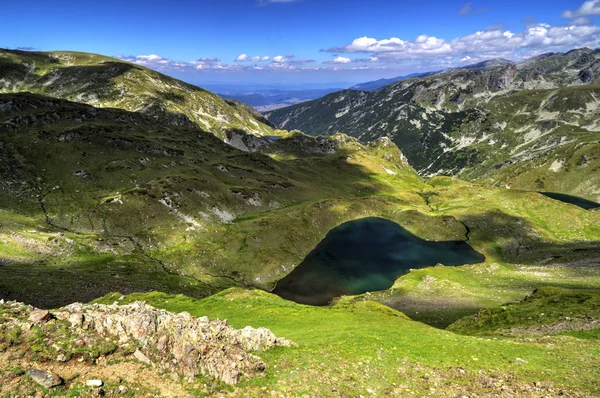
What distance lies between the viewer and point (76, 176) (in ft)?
464

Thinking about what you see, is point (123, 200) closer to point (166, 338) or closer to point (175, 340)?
point (166, 338)

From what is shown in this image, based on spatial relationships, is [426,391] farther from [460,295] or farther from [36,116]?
[36,116]

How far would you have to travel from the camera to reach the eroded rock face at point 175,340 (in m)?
24.0

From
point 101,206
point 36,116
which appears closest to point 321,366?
point 101,206

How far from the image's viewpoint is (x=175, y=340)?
2511cm

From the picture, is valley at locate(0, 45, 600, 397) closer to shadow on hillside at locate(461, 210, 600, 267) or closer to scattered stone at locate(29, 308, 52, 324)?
scattered stone at locate(29, 308, 52, 324)

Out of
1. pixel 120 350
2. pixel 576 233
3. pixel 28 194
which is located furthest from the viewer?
pixel 576 233

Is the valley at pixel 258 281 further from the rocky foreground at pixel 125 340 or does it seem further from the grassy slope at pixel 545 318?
the grassy slope at pixel 545 318

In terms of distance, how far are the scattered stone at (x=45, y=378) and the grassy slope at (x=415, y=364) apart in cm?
1114

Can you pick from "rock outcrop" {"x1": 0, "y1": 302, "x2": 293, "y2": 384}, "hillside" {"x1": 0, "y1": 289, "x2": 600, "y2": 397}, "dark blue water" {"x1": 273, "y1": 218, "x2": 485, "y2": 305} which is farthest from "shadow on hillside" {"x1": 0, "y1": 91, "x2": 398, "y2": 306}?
"hillside" {"x1": 0, "y1": 289, "x2": 600, "y2": 397}

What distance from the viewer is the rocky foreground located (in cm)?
2178

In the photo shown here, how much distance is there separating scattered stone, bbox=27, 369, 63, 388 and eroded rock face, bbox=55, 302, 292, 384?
444 cm

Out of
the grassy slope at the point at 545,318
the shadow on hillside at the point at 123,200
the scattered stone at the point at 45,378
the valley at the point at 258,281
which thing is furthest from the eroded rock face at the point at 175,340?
the shadow on hillside at the point at 123,200

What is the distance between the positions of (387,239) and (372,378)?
142760mm
